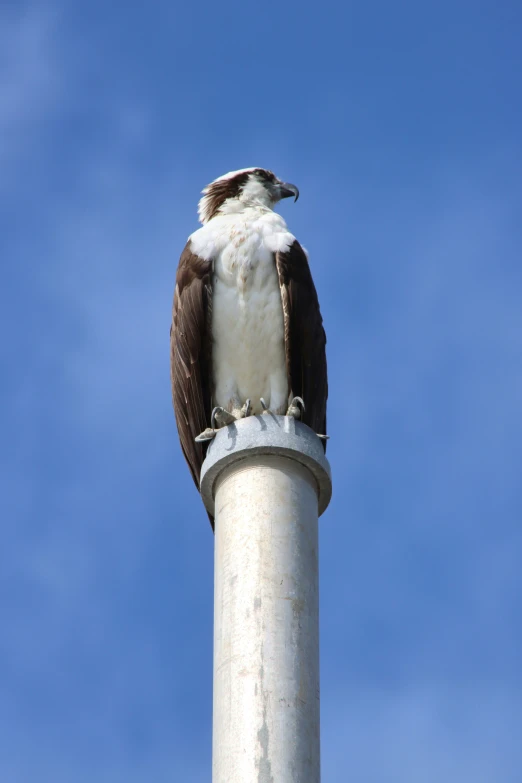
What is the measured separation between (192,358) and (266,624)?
3104 mm

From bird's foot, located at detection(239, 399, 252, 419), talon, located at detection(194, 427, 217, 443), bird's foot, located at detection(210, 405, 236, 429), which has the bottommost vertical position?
talon, located at detection(194, 427, 217, 443)

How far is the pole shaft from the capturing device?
9.23 meters

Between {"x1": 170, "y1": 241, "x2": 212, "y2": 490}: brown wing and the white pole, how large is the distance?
41.9 inches

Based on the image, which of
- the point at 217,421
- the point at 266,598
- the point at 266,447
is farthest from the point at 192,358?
the point at 266,598

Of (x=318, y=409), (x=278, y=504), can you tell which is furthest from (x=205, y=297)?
(x=278, y=504)

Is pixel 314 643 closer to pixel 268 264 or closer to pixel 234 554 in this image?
pixel 234 554

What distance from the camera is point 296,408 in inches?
448

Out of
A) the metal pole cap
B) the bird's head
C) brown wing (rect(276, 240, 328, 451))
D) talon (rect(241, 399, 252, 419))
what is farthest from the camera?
the bird's head

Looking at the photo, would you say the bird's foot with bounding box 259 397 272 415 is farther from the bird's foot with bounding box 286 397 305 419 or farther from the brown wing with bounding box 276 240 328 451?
the brown wing with bounding box 276 240 328 451

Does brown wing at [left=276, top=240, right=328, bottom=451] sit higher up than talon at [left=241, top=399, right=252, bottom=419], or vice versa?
brown wing at [left=276, top=240, right=328, bottom=451]

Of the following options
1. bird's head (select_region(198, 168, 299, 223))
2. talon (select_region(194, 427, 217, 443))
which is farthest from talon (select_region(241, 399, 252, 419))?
bird's head (select_region(198, 168, 299, 223))

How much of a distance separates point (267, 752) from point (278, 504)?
1869mm

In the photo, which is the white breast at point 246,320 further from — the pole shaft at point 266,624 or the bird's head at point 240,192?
the pole shaft at point 266,624

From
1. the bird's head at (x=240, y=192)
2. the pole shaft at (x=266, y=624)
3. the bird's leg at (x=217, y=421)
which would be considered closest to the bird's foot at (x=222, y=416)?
the bird's leg at (x=217, y=421)
